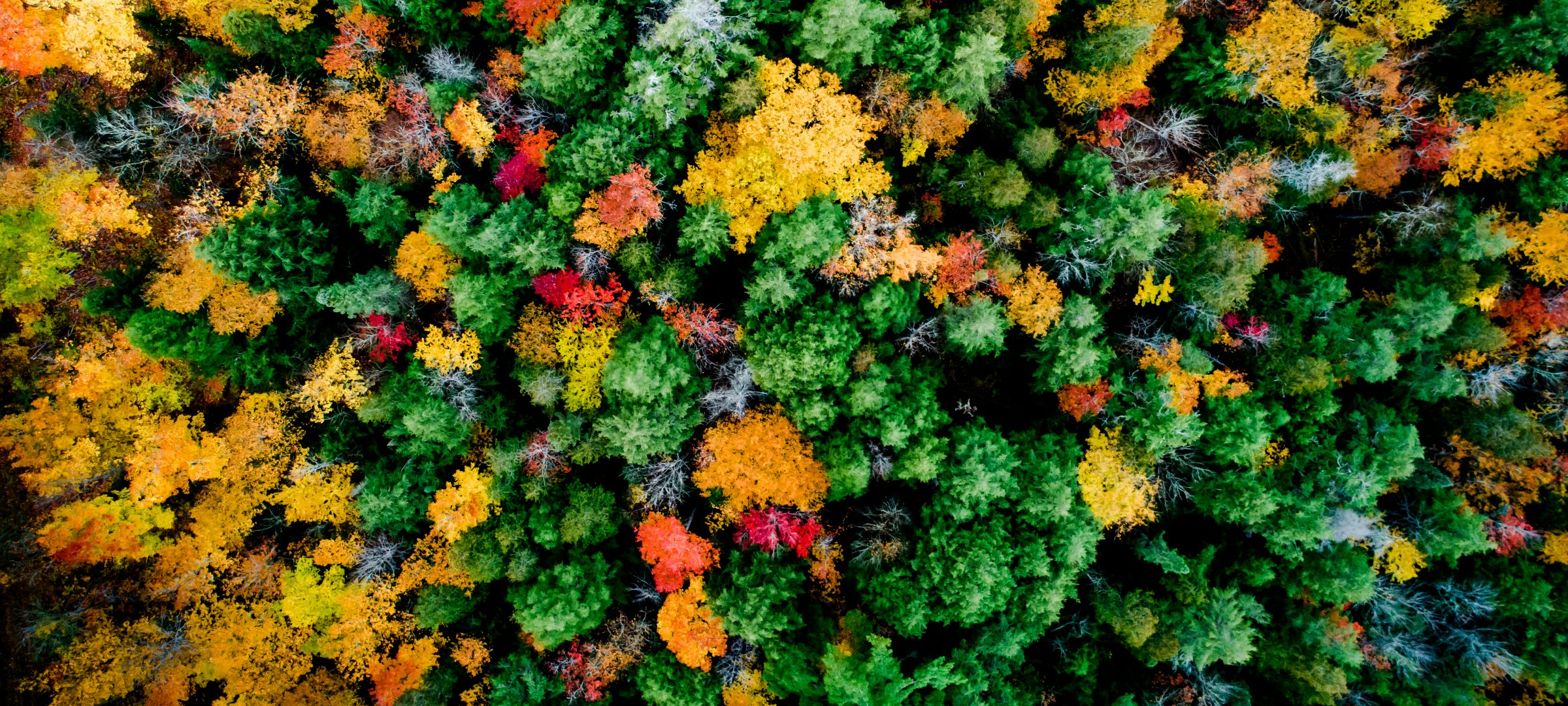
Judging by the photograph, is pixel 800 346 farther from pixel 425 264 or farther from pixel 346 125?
pixel 346 125

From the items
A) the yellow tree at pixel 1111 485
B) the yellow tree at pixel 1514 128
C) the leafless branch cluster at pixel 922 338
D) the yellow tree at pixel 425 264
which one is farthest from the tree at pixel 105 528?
Result: the yellow tree at pixel 1514 128

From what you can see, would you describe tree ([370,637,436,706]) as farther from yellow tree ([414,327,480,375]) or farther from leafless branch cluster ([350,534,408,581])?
yellow tree ([414,327,480,375])

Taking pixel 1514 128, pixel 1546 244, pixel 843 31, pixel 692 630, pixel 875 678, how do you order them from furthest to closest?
pixel 1546 244
pixel 1514 128
pixel 692 630
pixel 875 678
pixel 843 31

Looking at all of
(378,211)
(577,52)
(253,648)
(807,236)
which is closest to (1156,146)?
(807,236)

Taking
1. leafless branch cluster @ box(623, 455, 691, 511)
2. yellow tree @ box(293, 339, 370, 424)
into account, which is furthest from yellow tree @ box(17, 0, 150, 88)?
leafless branch cluster @ box(623, 455, 691, 511)

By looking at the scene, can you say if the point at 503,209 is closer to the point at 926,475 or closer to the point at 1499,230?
the point at 926,475

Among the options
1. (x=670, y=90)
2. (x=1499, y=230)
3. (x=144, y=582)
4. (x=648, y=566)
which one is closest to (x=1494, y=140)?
(x=1499, y=230)
